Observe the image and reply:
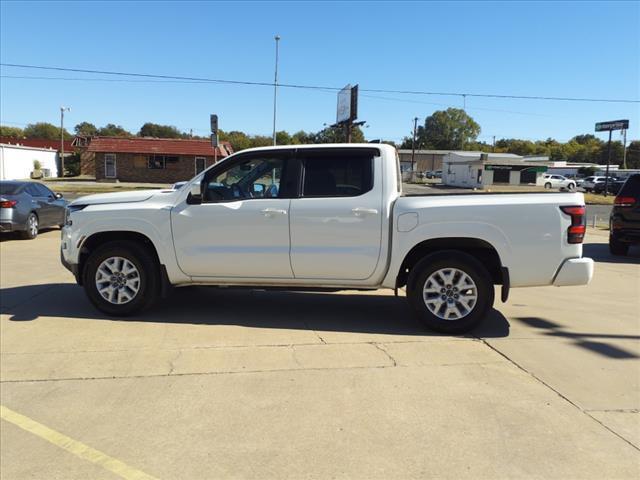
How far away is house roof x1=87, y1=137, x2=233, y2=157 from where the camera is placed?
44.0m

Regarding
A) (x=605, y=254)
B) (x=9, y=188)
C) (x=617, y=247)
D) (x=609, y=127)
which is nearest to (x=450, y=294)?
(x=617, y=247)

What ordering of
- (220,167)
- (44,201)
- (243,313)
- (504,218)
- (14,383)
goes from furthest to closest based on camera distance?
(44,201)
(243,313)
(220,167)
(504,218)
(14,383)

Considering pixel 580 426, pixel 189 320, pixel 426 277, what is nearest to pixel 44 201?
pixel 189 320

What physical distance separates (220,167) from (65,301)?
2933 millimetres

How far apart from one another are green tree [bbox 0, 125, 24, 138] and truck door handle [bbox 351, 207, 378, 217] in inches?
4529

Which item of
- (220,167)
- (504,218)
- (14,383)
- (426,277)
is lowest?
(14,383)

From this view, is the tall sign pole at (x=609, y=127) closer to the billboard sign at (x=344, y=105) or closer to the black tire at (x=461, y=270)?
the billboard sign at (x=344, y=105)

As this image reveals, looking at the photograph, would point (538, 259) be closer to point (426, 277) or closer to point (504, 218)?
point (504, 218)

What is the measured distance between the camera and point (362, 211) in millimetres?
5344

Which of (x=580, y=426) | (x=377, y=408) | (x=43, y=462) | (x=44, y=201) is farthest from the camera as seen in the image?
(x=44, y=201)

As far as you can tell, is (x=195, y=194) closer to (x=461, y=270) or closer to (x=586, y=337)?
(x=461, y=270)

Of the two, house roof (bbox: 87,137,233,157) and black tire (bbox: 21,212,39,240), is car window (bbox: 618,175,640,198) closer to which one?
black tire (bbox: 21,212,39,240)

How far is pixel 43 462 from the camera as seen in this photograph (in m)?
3.08

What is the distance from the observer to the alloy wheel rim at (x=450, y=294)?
530 cm
